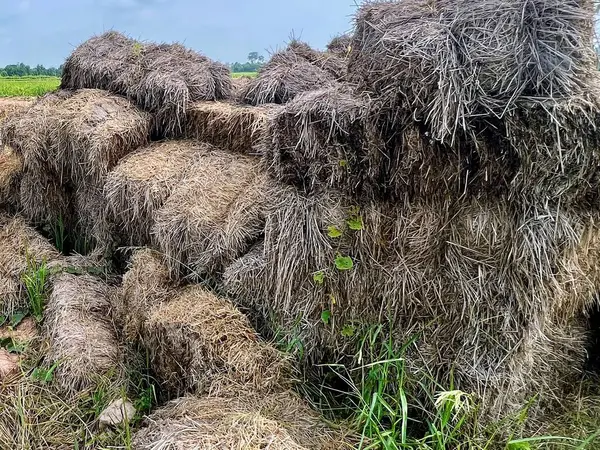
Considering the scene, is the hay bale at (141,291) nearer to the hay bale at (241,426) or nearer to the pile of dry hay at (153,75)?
the hay bale at (241,426)

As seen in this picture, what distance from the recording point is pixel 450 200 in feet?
7.06

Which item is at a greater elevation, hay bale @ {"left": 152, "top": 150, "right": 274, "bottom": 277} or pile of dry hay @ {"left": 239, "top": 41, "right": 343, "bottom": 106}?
pile of dry hay @ {"left": 239, "top": 41, "right": 343, "bottom": 106}

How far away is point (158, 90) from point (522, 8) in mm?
3224

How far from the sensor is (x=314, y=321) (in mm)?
2594

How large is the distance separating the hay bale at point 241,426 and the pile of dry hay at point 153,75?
2806mm

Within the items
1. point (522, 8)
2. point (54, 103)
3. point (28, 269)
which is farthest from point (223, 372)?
point (54, 103)

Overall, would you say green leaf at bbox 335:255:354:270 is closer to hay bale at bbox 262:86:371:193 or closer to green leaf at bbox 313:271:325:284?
green leaf at bbox 313:271:325:284

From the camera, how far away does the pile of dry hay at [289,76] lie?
4254mm

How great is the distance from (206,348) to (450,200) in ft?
4.59

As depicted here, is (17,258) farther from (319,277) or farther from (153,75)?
(319,277)

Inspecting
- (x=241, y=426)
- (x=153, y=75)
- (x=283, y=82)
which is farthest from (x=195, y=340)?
(x=153, y=75)

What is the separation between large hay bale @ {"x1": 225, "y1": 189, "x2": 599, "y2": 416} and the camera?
209 centimetres

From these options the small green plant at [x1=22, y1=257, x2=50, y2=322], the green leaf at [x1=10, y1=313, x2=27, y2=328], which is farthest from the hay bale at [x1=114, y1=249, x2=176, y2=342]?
the green leaf at [x1=10, y1=313, x2=27, y2=328]

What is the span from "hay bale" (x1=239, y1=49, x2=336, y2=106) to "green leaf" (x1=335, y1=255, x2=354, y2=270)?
2158 mm
